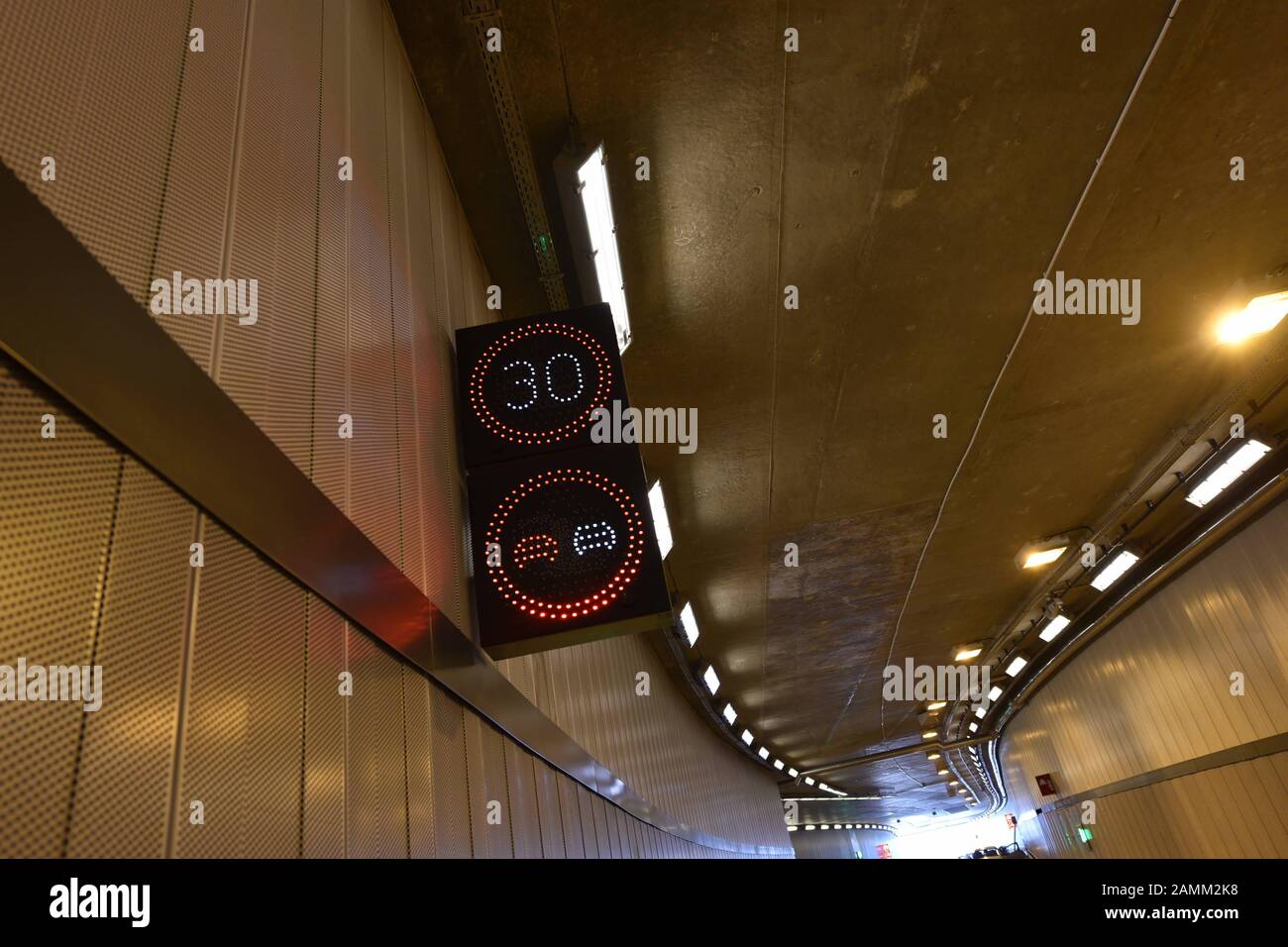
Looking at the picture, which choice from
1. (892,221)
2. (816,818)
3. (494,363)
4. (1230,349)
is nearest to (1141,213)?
(892,221)

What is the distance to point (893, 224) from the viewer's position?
402 centimetres

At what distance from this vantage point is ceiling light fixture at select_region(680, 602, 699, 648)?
727 cm

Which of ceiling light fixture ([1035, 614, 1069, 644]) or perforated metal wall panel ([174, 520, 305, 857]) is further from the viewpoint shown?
ceiling light fixture ([1035, 614, 1069, 644])

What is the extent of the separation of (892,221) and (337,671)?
3559 millimetres

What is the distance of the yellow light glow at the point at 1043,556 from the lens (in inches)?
307

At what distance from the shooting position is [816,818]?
23.4m

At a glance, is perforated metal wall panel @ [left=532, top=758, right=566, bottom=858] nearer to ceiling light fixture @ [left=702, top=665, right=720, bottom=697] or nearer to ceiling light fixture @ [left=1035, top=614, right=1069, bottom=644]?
ceiling light fixture @ [left=702, top=665, right=720, bottom=697]

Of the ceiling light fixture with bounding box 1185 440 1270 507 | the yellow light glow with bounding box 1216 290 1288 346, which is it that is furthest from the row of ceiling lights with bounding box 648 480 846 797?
the ceiling light fixture with bounding box 1185 440 1270 507

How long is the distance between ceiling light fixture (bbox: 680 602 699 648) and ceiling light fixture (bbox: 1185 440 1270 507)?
451 centimetres

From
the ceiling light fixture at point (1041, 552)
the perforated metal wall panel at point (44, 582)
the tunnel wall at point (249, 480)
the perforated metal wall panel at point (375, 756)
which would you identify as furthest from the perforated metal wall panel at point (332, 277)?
the ceiling light fixture at point (1041, 552)

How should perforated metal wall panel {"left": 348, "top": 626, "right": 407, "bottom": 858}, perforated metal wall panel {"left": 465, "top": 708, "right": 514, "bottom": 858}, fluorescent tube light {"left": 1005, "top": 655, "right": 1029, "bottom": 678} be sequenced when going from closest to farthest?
perforated metal wall panel {"left": 348, "top": 626, "right": 407, "bottom": 858}
perforated metal wall panel {"left": 465, "top": 708, "right": 514, "bottom": 858}
fluorescent tube light {"left": 1005, "top": 655, "right": 1029, "bottom": 678}

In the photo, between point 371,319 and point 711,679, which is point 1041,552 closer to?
point 711,679

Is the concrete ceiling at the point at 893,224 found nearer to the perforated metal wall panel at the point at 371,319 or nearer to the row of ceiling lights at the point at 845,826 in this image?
the perforated metal wall panel at the point at 371,319
